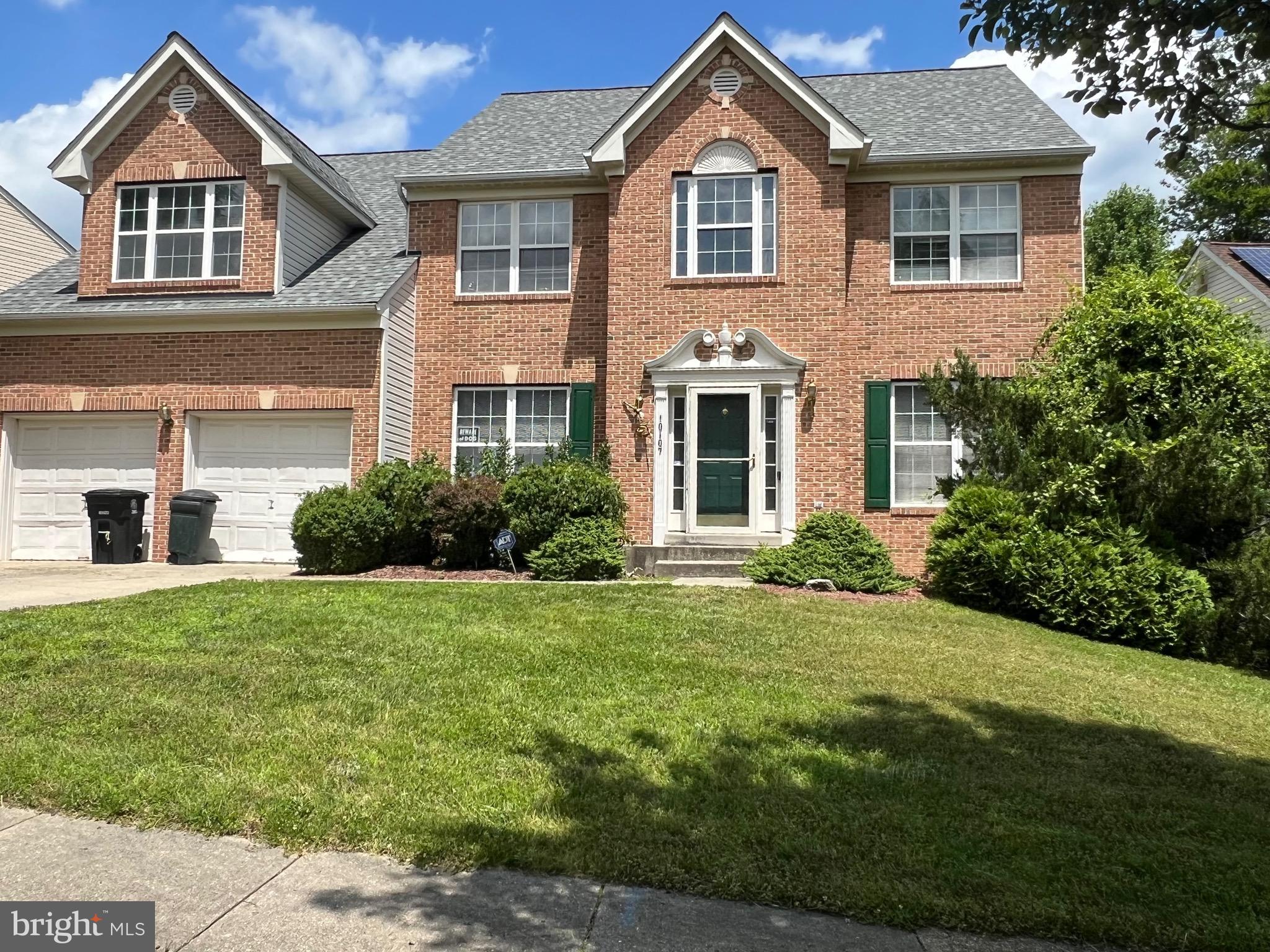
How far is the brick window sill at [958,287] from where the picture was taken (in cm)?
1312

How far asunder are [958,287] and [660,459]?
5.16 metres

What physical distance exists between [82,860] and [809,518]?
355 inches

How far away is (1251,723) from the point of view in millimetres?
5961

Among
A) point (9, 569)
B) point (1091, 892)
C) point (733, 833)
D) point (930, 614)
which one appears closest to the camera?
point (1091, 892)

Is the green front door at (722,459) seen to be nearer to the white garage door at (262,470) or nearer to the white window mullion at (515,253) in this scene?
the white window mullion at (515,253)

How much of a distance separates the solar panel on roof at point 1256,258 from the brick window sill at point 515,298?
13350mm

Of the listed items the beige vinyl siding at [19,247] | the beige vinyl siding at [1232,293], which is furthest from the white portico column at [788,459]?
the beige vinyl siding at [19,247]

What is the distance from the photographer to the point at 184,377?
13.6 metres

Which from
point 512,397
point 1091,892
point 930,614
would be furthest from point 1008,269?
point 1091,892

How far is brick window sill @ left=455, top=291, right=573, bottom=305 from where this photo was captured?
1391cm

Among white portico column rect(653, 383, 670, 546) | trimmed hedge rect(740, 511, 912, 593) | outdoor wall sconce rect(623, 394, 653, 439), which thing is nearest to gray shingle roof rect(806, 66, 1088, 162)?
white portico column rect(653, 383, 670, 546)

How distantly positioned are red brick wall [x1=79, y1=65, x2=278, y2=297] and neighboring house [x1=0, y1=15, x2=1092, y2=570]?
44 millimetres

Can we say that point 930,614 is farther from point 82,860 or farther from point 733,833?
point 82,860

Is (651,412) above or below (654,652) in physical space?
above
